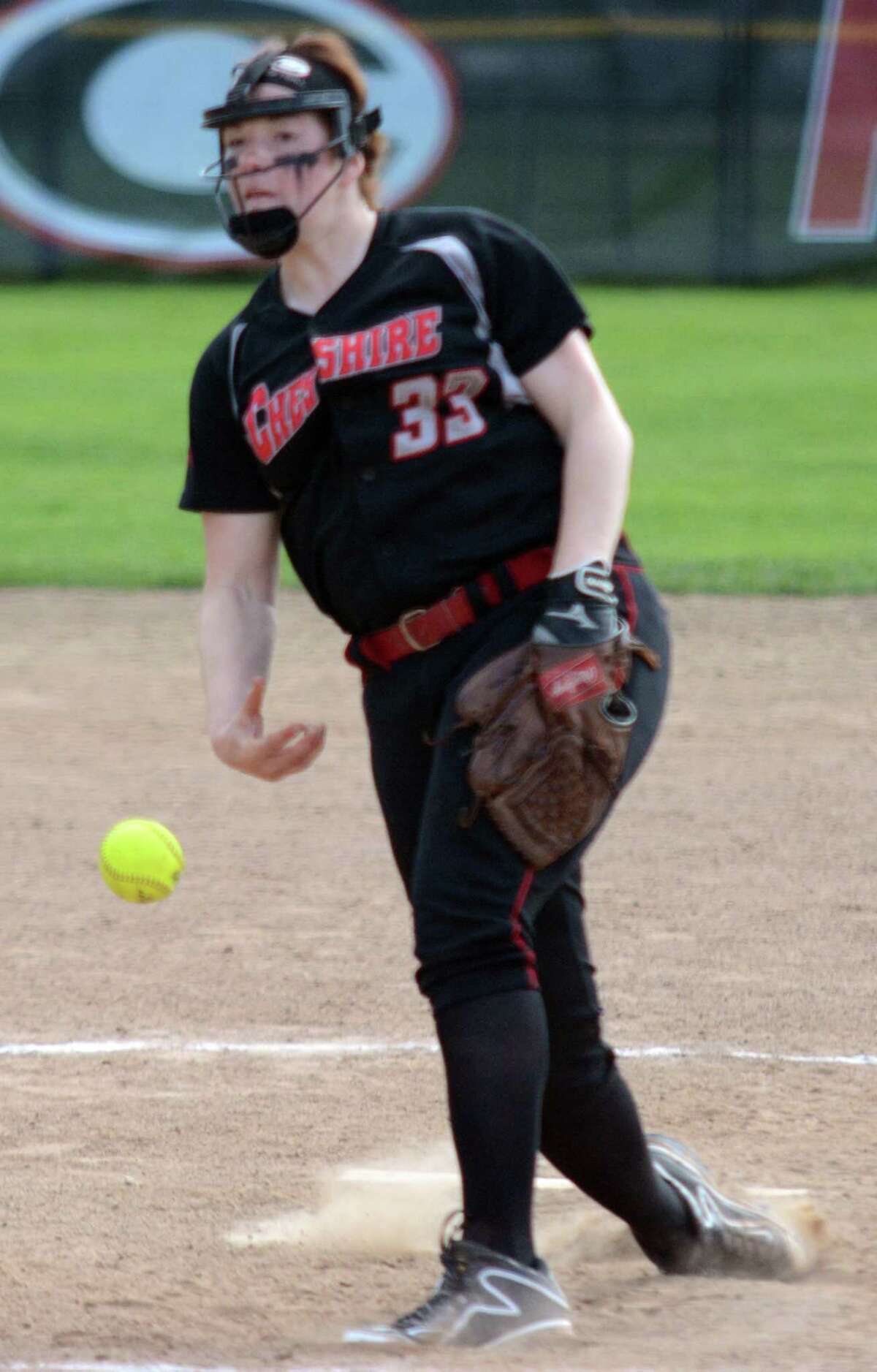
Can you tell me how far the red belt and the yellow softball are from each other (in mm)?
1218

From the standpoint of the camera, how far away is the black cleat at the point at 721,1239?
313cm

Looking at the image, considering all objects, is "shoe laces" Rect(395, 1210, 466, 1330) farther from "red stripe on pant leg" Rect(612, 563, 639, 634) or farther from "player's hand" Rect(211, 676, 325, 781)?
"red stripe on pant leg" Rect(612, 563, 639, 634)

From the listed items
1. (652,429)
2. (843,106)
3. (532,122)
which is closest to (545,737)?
(652,429)

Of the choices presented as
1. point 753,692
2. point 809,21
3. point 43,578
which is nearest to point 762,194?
point 809,21

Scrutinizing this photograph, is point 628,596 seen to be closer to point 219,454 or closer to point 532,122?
point 219,454

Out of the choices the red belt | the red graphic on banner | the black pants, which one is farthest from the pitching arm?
the red graphic on banner

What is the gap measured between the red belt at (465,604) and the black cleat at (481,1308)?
0.82 meters

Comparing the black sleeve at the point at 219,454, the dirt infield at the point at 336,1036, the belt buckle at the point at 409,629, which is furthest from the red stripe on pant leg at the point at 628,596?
the dirt infield at the point at 336,1036

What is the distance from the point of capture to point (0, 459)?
1220 centimetres

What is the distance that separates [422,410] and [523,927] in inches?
28.2

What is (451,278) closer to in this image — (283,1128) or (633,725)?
(633,725)

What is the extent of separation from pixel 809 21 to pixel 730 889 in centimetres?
1522

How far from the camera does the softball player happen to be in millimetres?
2721

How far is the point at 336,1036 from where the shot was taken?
4.21 metres
